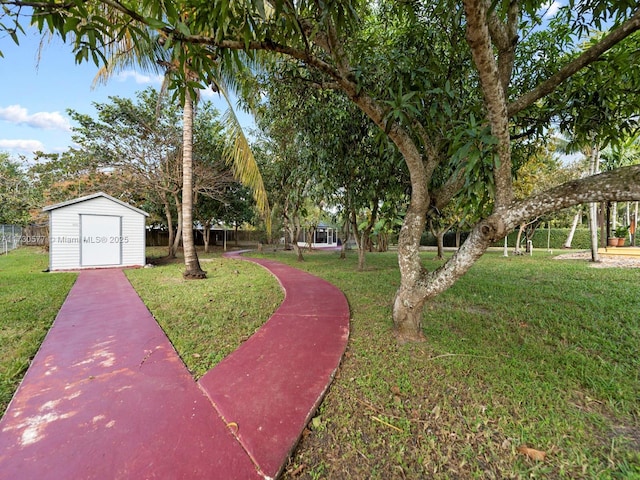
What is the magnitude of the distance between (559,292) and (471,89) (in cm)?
444

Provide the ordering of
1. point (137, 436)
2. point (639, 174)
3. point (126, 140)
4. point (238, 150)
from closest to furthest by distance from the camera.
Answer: point (137, 436), point (639, 174), point (238, 150), point (126, 140)

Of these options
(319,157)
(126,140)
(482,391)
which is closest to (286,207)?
(319,157)

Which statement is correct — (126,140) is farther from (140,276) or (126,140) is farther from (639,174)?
(639,174)

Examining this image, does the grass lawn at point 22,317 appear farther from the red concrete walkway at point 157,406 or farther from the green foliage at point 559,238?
the green foliage at point 559,238

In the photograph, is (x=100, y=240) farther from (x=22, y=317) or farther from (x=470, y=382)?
(x=470, y=382)

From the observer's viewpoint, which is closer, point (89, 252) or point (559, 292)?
point (559, 292)

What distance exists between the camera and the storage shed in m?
9.34

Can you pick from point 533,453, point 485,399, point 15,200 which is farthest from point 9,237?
point 533,453

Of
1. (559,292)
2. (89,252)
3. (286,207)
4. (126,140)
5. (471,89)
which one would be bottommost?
(559,292)

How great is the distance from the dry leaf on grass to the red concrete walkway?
4.84 feet

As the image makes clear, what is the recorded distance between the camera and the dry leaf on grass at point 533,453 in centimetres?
181

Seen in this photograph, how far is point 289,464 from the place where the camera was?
1.73 metres

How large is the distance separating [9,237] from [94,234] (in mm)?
12664

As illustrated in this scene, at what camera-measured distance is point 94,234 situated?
1005cm
